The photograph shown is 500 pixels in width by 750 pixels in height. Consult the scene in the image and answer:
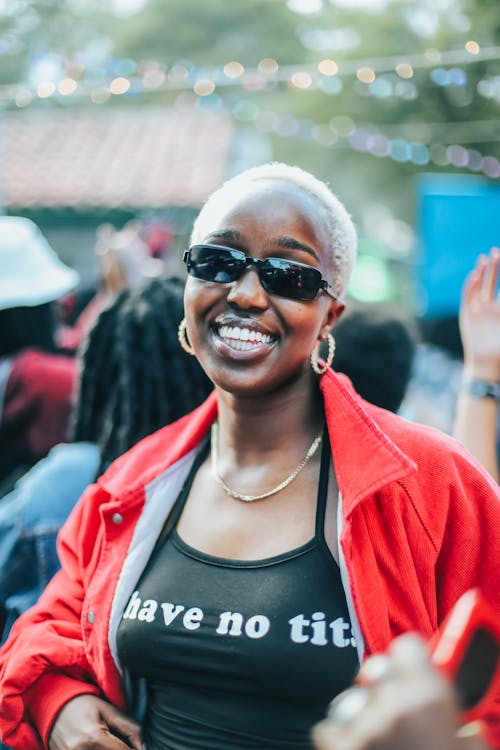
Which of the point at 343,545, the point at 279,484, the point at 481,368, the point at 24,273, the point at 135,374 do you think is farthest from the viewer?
the point at 24,273

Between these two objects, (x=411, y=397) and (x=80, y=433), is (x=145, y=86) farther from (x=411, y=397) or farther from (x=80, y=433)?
(x=80, y=433)

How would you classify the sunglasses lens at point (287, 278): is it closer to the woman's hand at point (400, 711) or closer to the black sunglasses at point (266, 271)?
the black sunglasses at point (266, 271)

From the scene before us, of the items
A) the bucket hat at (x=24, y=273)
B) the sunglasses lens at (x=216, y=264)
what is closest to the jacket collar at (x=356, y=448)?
the sunglasses lens at (x=216, y=264)

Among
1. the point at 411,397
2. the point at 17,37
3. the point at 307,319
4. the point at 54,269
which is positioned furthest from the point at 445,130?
the point at 307,319

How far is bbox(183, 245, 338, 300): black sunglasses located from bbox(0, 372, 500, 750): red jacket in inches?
9.9

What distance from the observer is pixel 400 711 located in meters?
0.84

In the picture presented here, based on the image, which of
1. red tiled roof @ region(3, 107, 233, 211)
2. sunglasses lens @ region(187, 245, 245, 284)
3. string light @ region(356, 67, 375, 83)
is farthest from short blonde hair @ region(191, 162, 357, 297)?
red tiled roof @ region(3, 107, 233, 211)

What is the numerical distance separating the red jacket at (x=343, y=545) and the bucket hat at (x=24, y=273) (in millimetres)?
1551

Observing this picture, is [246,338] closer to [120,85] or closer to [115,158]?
[120,85]

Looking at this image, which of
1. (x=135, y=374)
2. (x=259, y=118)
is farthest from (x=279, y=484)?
(x=259, y=118)

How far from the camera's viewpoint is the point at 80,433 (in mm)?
2646

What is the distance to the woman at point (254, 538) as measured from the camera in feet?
5.31

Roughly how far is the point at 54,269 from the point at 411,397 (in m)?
2.39

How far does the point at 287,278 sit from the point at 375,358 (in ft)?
4.22
